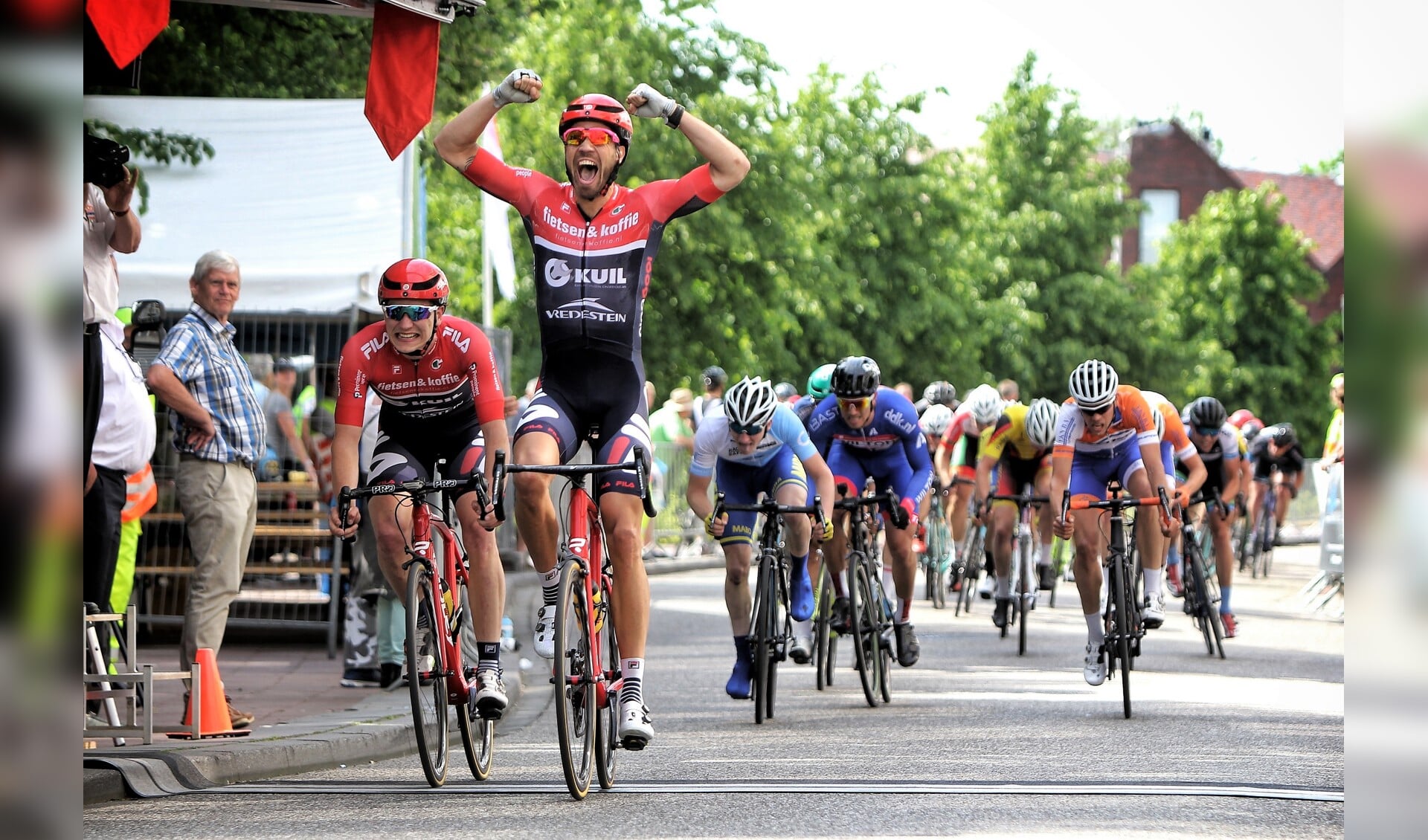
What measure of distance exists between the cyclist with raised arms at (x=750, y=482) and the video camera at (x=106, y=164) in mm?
3592

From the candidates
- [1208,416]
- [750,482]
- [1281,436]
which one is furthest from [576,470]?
[1281,436]

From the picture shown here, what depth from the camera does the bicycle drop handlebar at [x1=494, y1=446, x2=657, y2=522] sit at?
23.4 feet

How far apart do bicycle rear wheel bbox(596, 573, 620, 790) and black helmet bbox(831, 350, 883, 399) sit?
4.66 meters

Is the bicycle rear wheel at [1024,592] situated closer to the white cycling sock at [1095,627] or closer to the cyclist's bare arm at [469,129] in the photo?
the white cycling sock at [1095,627]

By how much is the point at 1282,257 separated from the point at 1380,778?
65.4 meters

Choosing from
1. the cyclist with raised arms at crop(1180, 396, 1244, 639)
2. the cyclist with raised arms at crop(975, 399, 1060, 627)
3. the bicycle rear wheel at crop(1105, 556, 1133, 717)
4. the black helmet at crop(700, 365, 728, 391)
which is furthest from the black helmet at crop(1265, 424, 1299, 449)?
the bicycle rear wheel at crop(1105, 556, 1133, 717)

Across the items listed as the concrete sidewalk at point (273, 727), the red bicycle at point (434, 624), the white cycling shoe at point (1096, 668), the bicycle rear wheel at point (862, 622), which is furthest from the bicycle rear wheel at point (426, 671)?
the white cycling shoe at point (1096, 668)

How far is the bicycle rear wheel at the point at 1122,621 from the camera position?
10.9m

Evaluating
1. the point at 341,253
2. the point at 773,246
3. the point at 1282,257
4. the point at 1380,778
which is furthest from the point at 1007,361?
the point at 1380,778

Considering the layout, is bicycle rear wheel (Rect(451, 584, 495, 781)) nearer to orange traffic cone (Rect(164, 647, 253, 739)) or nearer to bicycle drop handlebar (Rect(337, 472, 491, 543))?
bicycle drop handlebar (Rect(337, 472, 491, 543))

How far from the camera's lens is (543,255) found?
7816 millimetres

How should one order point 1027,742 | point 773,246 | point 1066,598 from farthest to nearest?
point 773,246, point 1066,598, point 1027,742

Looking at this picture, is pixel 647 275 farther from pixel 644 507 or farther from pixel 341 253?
pixel 341 253

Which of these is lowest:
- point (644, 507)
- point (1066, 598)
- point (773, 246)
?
point (1066, 598)
